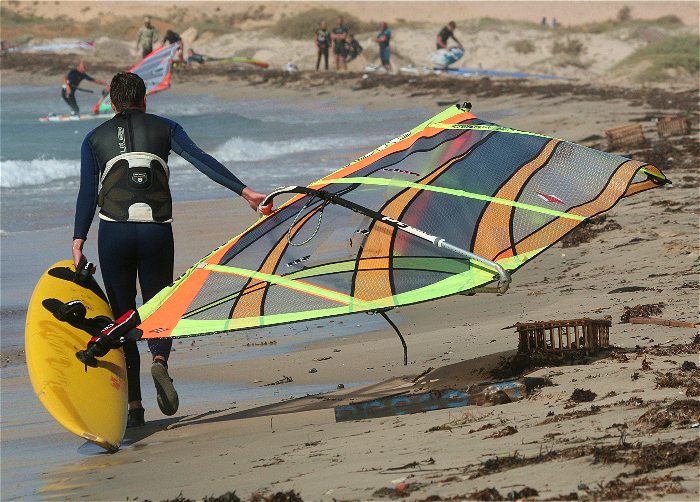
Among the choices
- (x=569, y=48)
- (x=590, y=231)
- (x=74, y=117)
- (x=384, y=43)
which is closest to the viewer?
(x=590, y=231)

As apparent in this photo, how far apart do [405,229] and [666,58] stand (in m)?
29.8

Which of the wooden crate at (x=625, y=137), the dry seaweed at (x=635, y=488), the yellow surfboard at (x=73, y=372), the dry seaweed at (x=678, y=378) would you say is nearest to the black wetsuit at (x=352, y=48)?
the wooden crate at (x=625, y=137)

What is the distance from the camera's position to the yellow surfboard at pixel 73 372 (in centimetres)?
556

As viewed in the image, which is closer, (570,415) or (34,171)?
(570,415)

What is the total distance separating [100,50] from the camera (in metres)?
50.4

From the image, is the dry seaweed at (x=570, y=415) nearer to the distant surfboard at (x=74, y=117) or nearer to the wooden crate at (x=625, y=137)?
the wooden crate at (x=625, y=137)

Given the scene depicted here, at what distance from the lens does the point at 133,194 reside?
579cm

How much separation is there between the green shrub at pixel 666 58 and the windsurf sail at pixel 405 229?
26589 millimetres

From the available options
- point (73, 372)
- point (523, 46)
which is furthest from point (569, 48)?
point (73, 372)

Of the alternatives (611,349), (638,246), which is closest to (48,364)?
(611,349)

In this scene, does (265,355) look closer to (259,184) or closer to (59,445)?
(59,445)

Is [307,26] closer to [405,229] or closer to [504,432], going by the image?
[405,229]

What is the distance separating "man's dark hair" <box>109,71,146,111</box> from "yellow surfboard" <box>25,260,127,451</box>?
43.2 inches

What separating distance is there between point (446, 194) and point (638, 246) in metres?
3.47
